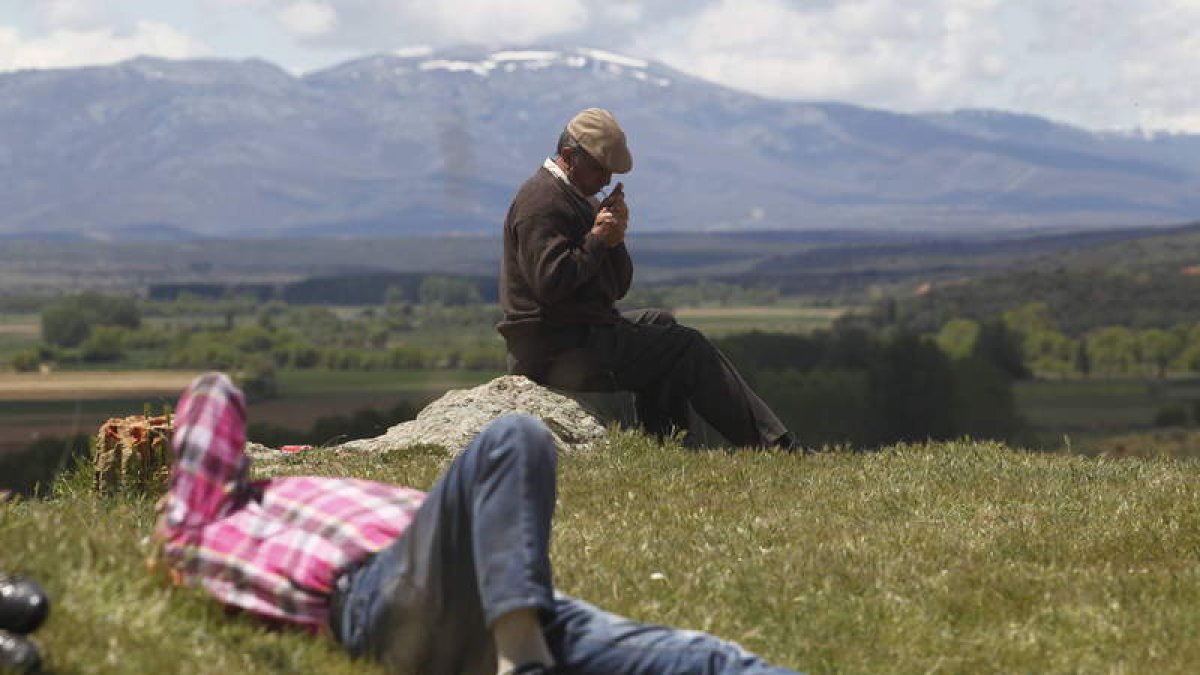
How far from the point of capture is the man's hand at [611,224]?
13512 millimetres

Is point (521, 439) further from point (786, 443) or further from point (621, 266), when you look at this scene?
point (786, 443)

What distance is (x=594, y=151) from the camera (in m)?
13.8

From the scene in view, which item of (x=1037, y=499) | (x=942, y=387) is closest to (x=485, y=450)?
(x=1037, y=499)

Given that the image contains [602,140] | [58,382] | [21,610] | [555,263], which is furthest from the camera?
[58,382]

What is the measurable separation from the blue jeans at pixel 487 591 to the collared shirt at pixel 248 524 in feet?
0.49

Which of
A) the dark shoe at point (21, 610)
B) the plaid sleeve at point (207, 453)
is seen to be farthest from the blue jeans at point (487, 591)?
the dark shoe at point (21, 610)

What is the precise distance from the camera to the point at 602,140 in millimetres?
13844

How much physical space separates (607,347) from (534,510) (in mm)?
7996

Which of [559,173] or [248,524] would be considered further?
[559,173]

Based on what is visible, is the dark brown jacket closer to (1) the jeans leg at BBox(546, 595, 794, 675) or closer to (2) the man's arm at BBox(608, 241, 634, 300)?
(2) the man's arm at BBox(608, 241, 634, 300)

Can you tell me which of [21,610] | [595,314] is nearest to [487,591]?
[21,610]

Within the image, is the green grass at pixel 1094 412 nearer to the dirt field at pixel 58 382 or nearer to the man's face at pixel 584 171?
the dirt field at pixel 58 382

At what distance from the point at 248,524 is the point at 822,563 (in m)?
3.92

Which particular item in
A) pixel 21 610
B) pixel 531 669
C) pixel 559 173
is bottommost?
pixel 531 669
